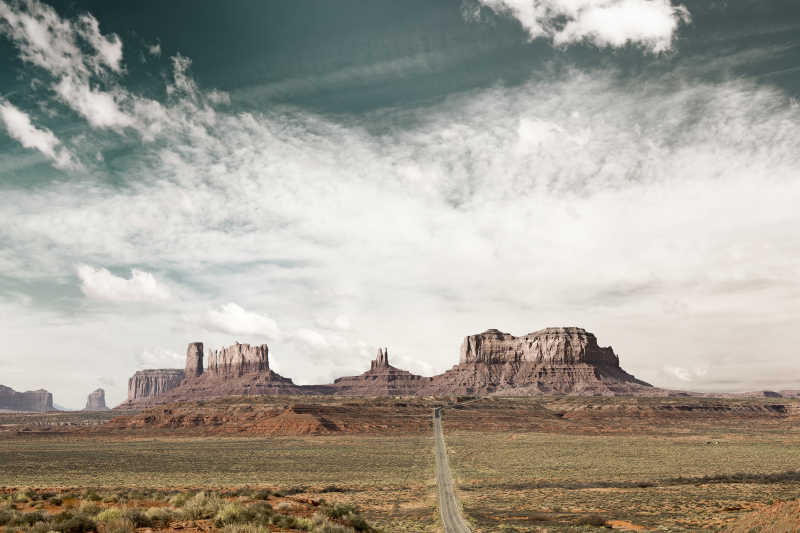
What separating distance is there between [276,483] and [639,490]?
96.3 feet

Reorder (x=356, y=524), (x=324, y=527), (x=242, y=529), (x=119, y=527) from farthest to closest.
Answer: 1. (x=356, y=524)
2. (x=324, y=527)
3. (x=242, y=529)
4. (x=119, y=527)

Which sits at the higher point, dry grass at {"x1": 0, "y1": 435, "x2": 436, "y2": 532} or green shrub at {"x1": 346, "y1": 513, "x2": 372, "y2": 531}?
green shrub at {"x1": 346, "y1": 513, "x2": 372, "y2": 531}

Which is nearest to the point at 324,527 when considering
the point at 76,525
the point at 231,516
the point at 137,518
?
the point at 231,516

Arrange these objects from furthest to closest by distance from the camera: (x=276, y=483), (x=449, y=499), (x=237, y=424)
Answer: (x=237, y=424) → (x=276, y=483) → (x=449, y=499)

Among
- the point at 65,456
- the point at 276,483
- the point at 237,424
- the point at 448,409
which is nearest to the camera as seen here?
the point at 276,483

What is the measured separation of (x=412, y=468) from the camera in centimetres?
5600

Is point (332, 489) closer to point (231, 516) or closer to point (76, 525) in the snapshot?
point (231, 516)

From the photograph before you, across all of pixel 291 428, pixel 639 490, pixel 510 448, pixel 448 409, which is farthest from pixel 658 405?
pixel 639 490

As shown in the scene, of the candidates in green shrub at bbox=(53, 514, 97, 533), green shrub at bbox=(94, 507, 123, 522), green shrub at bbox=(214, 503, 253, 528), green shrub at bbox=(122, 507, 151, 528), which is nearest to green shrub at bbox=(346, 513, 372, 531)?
green shrub at bbox=(214, 503, 253, 528)

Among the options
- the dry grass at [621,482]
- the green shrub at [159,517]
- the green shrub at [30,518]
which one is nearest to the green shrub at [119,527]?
the green shrub at [159,517]

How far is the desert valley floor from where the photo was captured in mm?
27094

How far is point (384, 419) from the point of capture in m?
125

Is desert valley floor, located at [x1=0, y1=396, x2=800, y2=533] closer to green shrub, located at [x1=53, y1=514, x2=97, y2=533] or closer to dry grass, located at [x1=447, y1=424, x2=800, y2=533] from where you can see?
dry grass, located at [x1=447, y1=424, x2=800, y2=533]

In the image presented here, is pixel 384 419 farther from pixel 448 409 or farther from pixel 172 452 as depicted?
pixel 172 452
